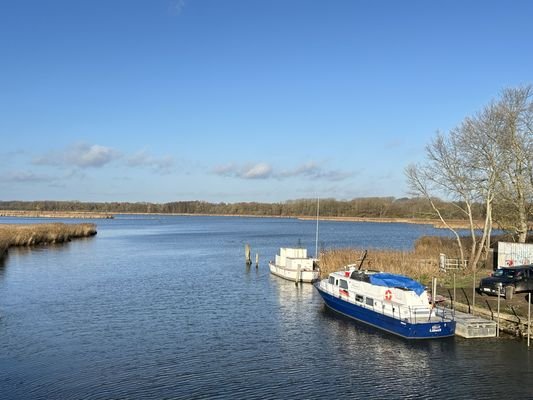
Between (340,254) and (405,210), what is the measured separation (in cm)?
14491

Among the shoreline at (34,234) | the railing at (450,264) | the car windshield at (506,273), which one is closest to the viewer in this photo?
the car windshield at (506,273)

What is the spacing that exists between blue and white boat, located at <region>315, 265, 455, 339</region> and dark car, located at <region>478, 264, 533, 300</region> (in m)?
4.38

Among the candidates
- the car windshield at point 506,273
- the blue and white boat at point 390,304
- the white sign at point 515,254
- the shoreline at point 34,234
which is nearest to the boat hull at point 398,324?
the blue and white boat at point 390,304

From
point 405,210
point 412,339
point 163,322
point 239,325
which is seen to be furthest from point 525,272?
point 405,210

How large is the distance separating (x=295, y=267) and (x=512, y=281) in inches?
815

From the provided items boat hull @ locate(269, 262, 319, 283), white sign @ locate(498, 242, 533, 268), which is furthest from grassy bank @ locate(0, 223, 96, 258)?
white sign @ locate(498, 242, 533, 268)

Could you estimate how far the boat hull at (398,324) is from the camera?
25.6 metres

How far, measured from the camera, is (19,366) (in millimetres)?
21656

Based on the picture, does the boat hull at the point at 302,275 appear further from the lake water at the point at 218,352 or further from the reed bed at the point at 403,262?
the lake water at the point at 218,352

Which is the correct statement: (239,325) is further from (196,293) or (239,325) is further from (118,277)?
(118,277)

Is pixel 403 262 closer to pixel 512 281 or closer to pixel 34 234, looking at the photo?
pixel 512 281

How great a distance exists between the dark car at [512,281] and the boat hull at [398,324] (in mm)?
6773

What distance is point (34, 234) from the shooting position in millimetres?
80938

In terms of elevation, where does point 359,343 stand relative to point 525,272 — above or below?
below
